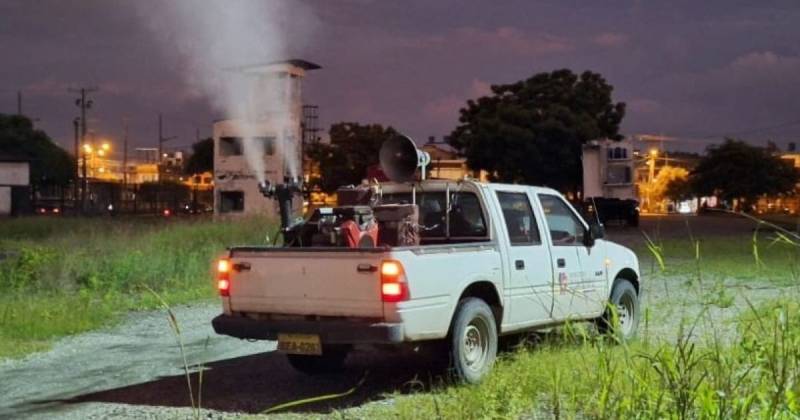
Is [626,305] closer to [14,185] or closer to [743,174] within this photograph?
[14,185]

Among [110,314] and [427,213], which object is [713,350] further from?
[110,314]

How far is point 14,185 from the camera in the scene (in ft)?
169

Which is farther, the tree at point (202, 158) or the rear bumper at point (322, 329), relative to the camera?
the tree at point (202, 158)

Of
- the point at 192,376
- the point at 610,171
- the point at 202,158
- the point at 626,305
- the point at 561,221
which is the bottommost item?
the point at 192,376

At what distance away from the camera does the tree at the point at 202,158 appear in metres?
82.4

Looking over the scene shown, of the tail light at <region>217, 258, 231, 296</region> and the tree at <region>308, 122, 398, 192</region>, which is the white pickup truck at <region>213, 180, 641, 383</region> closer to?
the tail light at <region>217, 258, 231, 296</region>

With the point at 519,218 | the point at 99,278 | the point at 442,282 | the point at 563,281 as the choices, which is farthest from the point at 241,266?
the point at 99,278

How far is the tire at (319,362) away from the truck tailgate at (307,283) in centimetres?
106

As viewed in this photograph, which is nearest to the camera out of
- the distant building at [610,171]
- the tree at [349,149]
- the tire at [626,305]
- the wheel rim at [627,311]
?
the tire at [626,305]

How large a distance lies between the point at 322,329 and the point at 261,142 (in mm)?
28567

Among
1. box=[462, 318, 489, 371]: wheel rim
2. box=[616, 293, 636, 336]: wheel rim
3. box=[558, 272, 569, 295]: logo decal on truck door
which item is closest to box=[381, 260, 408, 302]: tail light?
box=[462, 318, 489, 371]: wheel rim

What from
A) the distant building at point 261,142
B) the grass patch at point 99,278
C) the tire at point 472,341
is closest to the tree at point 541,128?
the distant building at point 261,142

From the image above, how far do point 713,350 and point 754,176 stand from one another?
245ft

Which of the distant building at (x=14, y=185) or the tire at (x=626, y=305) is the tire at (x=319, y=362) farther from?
the distant building at (x=14, y=185)
